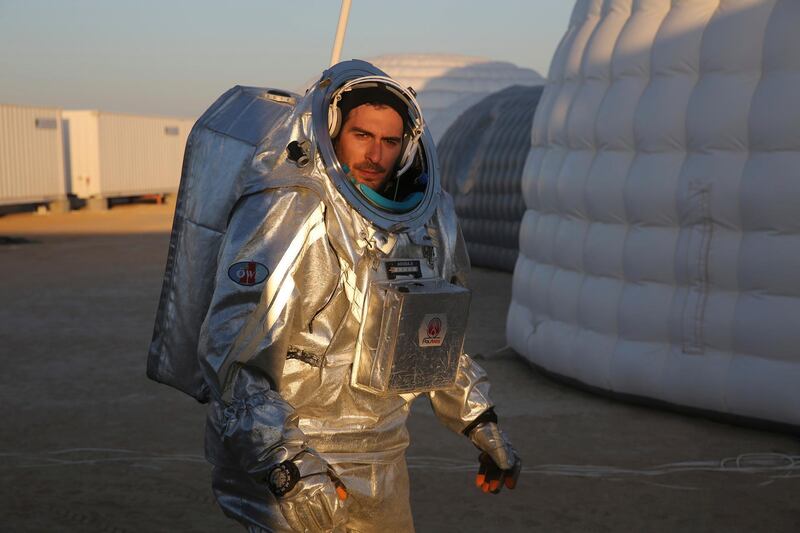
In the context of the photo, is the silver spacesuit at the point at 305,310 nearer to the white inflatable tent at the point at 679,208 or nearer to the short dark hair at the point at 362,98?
the short dark hair at the point at 362,98

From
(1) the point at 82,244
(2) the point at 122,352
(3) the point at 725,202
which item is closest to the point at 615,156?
(3) the point at 725,202

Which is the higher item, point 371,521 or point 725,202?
point 725,202

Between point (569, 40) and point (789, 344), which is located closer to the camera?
point (789, 344)

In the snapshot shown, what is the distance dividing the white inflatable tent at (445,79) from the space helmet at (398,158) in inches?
1063

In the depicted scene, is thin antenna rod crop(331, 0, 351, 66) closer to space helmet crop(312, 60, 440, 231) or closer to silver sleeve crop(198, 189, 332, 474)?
space helmet crop(312, 60, 440, 231)

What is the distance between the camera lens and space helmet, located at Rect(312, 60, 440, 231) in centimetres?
265

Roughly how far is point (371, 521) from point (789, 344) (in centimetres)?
406

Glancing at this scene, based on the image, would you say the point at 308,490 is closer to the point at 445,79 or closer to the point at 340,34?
the point at 340,34

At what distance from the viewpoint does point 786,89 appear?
604cm

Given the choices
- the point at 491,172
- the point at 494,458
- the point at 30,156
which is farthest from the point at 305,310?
the point at 30,156

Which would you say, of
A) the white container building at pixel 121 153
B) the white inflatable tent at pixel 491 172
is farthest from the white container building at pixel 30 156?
the white inflatable tent at pixel 491 172

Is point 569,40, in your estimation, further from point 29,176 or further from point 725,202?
point 29,176

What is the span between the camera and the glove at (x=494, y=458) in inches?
117

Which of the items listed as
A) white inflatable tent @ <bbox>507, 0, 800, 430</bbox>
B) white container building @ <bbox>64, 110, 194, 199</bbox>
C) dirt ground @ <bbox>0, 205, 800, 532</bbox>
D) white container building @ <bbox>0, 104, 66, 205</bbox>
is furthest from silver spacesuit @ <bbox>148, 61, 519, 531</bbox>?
white container building @ <bbox>64, 110, 194, 199</bbox>
